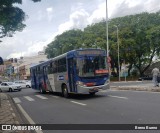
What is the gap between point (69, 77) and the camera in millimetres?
19641

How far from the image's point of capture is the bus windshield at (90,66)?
1855 cm

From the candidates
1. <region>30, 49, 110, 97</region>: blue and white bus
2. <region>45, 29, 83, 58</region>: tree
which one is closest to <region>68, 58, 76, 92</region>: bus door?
<region>30, 49, 110, 97</region>: blue and white bus

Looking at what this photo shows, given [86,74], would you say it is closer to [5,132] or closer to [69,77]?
[69,77]

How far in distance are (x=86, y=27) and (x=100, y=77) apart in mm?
46987

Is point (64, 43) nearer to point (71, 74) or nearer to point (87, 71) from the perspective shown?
Answer: point (71, 74)

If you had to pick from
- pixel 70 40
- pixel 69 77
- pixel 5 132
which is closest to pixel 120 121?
pixel 5 132

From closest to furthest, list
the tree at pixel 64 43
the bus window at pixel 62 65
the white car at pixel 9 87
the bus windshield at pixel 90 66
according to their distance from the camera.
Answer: the bus windshield at pixel 90 66 < the bus window at pixel 62 65 < the white car at pixel 9 87 < the tree at pixel 64 43

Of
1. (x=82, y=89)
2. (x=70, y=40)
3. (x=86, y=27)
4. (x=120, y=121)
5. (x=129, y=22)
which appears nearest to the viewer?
(x=120, y=121)

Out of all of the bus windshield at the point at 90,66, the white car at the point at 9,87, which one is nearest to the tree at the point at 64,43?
the white car at the point at 9,87

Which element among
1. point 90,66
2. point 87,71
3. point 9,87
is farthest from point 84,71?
point 9,87

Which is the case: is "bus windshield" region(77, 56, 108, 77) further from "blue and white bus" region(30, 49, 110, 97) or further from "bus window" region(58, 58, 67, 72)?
"bus window" region(58, 58, 67, 72)

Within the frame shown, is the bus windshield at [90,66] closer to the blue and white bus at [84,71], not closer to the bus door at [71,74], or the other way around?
the blue and white bus at [84,71]

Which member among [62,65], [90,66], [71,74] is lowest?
[71,74]

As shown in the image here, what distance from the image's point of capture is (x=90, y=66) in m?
18.7
